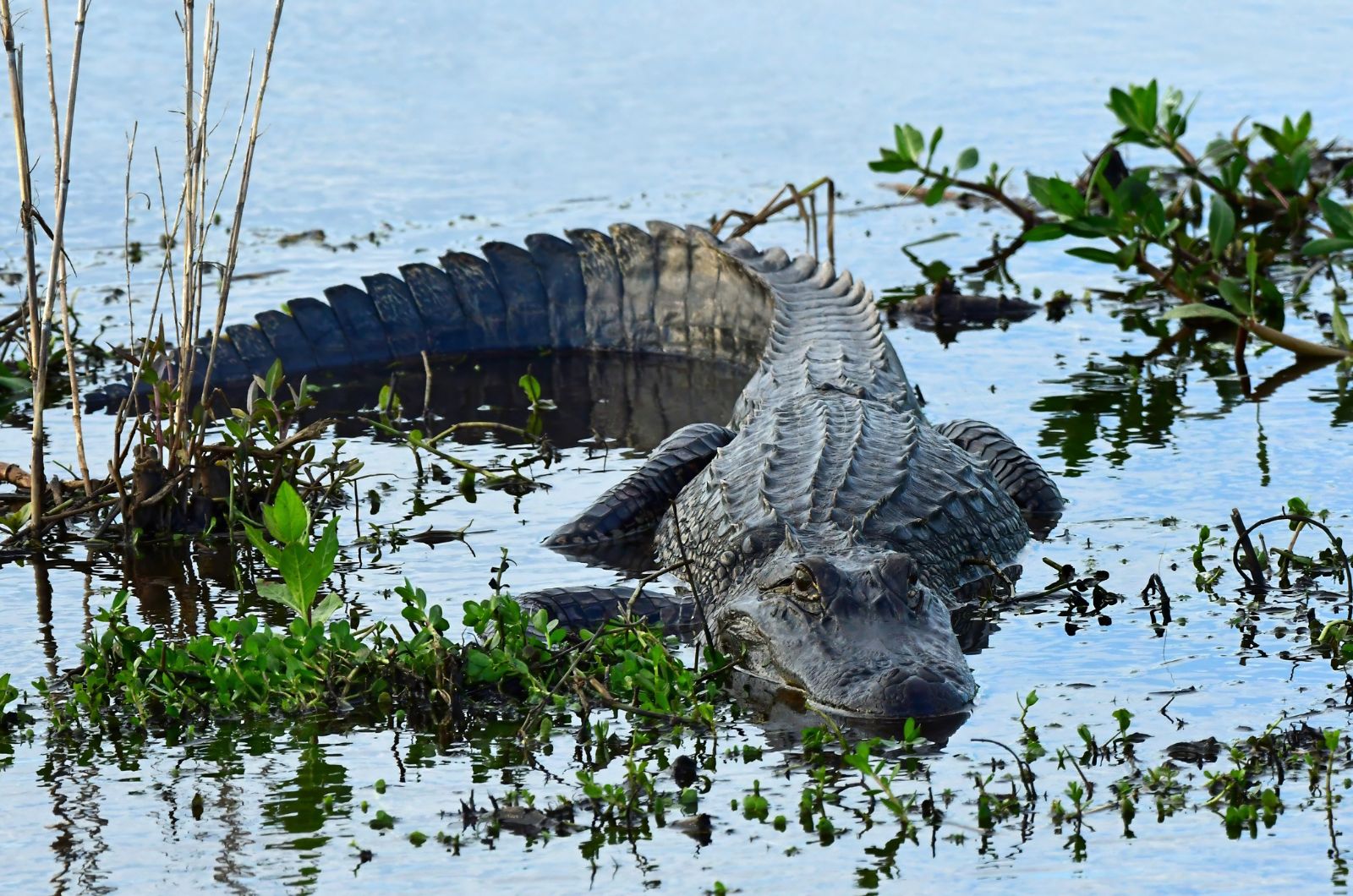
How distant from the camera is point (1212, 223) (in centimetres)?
764

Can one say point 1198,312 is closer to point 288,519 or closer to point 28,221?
point 288,519

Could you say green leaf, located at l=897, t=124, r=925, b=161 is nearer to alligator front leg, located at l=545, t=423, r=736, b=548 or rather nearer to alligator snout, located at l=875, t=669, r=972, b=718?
alligator front leg, located at l=545, t=423, r=736, b=548

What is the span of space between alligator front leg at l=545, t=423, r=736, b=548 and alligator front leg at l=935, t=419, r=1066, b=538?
889 millimetres

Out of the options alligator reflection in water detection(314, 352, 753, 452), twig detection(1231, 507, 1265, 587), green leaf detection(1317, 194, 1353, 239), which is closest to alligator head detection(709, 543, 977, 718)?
twig detection(1231, 507, 1265, 587)

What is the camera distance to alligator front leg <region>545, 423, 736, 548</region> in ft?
20.9

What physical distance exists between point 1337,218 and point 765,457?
2727mm

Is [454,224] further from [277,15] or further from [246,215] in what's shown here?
[277,15]

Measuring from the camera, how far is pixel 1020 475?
6.49m

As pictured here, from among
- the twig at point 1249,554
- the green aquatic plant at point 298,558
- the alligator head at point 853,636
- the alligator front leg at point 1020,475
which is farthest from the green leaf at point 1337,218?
the green aquatic plant at point 298,558

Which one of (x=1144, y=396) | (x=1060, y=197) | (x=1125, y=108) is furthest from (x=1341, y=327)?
(x=1125, y=108)

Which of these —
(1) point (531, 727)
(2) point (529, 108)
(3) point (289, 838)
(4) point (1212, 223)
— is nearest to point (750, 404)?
(4) point (1212, 223)

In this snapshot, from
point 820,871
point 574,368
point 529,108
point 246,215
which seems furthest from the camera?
point 529,108

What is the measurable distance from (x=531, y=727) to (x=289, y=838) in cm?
72

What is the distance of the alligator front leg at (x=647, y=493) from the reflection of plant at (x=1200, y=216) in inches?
72.1
